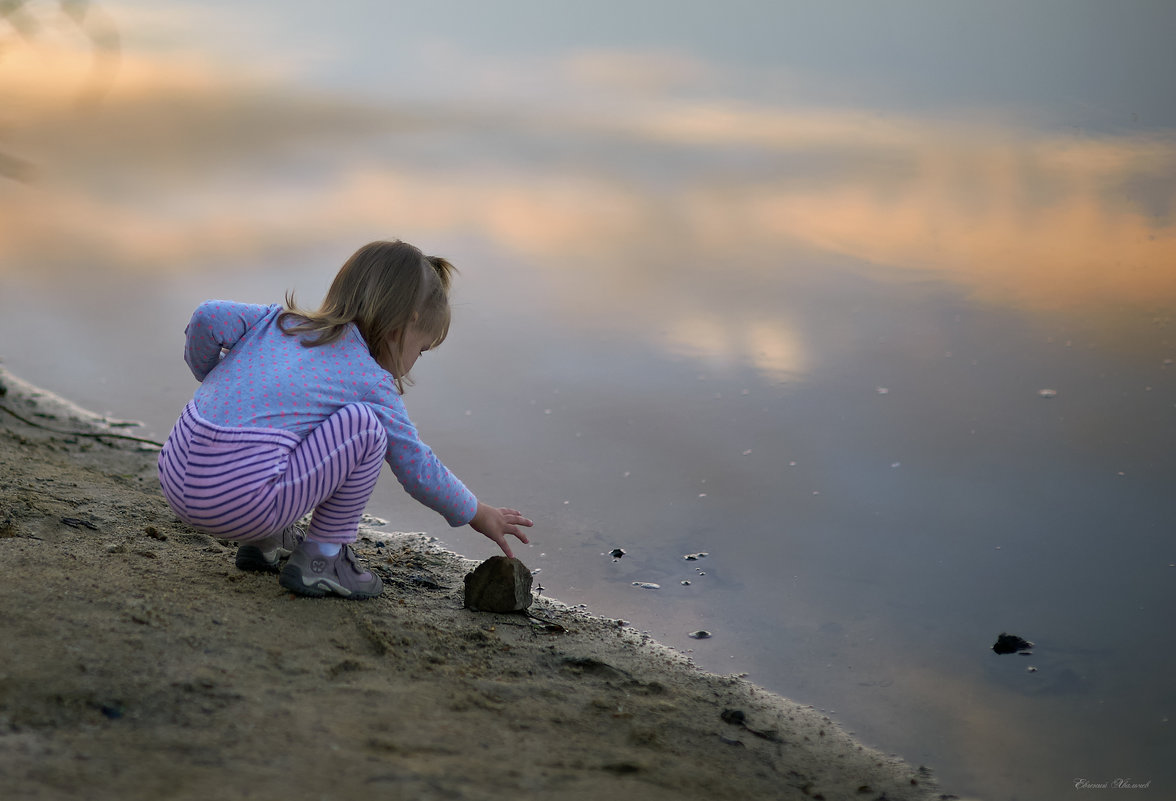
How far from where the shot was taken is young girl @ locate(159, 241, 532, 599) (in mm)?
2246

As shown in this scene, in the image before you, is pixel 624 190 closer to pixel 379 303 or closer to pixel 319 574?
pixel 379 303

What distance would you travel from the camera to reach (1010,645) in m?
2.53

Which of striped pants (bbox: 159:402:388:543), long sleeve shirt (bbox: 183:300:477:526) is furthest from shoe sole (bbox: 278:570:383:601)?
long sleeve shirt (bbox: 183:300:477:526)

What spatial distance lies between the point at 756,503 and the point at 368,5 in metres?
7.81

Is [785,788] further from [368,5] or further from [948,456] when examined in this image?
[368,5]

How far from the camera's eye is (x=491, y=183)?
240 inches

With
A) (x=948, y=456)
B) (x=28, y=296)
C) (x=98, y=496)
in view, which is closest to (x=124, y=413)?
(x=98, y=496)

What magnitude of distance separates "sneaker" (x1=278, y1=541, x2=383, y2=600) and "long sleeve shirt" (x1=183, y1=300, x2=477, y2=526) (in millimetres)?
220

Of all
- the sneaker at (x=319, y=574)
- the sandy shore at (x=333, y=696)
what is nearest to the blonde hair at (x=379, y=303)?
the sneaker at (x=319, y=574)

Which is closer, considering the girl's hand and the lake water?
the girl's hand

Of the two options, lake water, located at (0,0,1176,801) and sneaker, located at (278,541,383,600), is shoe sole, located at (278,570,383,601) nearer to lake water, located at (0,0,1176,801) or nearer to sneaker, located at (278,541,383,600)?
sneaker, located at (278,541,383,600)

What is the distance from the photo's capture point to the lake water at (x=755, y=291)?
2649mm

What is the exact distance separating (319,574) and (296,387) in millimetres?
401

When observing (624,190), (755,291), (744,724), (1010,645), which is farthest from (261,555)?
(624,190)
